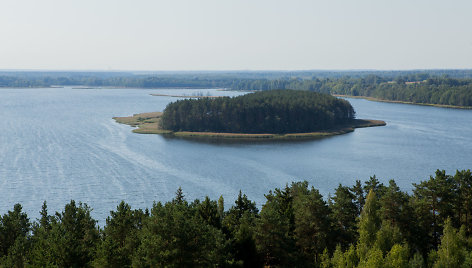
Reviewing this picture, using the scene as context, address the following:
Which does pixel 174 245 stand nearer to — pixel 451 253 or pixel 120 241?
pixel 120 241

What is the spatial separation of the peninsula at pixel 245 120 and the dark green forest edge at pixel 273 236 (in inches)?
2419

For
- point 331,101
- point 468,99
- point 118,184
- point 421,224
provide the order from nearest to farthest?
point 421,224 → point 118,184 → point 331,101 → point 468,99

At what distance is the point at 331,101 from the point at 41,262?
94.5m

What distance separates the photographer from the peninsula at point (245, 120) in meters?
94.7

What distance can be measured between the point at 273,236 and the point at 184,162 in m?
41.4

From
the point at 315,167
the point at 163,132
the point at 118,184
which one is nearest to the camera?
the point at 118,184

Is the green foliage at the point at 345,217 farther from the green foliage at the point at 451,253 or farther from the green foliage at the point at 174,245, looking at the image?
the green foliage at the point at 174,245

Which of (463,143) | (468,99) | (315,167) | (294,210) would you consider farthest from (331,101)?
(294,210)

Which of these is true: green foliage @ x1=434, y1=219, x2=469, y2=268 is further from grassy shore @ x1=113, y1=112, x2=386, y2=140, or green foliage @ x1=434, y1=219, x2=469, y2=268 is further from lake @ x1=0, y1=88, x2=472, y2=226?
grassy shore @ x1=113, y1=112, x2=386, y2=140

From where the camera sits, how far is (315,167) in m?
61.5

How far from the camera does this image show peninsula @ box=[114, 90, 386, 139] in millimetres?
94688

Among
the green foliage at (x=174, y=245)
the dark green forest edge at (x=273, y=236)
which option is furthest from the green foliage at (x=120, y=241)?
the green foliage at (x=174, y=245)

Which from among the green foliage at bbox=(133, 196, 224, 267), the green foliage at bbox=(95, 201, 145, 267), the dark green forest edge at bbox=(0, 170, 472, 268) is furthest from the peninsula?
the green foliage at bbox=(133, 196, 224, 267)

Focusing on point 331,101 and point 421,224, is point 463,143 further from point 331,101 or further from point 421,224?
point 421,224
